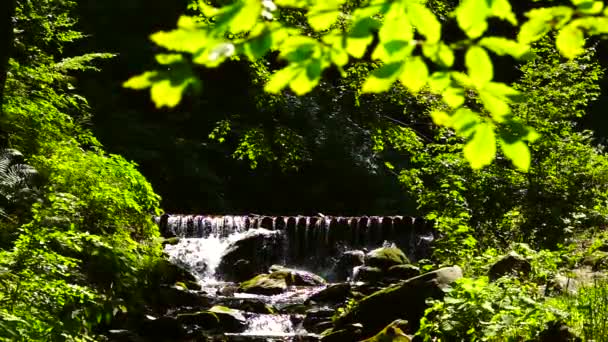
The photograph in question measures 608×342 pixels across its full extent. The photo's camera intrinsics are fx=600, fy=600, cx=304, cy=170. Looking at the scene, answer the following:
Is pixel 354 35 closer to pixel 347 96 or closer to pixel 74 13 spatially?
pixel 347 96

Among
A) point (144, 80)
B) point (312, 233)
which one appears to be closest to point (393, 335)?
point (144, 80)

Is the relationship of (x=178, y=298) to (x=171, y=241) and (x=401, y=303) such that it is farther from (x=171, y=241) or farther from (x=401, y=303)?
(x=401, y=303)

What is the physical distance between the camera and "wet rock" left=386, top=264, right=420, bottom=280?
12984 millimetres

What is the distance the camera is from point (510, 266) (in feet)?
22.3

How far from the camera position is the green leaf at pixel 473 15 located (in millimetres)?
1467

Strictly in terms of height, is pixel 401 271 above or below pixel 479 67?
below

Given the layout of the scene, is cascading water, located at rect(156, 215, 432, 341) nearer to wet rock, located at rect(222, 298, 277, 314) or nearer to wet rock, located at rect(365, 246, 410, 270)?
wet rock, located at rect(365, 246, 410, 270)

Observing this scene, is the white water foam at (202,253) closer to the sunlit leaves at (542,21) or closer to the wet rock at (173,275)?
the wet rock at (173,275)

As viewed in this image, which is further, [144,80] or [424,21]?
[424,21]

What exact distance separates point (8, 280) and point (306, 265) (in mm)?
12813

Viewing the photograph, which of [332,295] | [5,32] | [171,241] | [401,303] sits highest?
[5,32]

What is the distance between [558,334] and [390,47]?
12.5 ft

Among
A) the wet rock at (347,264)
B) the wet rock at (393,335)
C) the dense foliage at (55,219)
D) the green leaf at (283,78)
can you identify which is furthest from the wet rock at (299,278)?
the green leaf at (283,78)

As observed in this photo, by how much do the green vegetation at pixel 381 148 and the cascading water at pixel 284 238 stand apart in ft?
10.2
